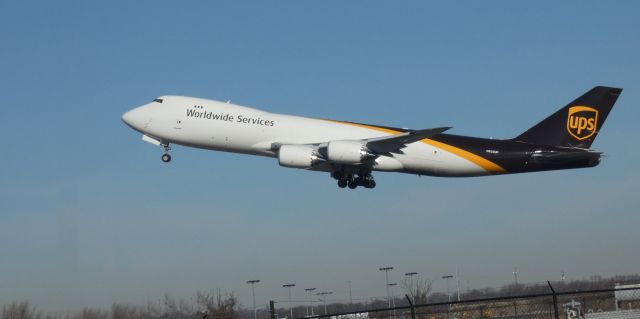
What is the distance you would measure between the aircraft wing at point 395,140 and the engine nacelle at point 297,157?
2.93 meters

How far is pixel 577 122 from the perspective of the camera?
1964 inches

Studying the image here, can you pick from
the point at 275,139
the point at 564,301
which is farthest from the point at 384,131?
the point at 564,301

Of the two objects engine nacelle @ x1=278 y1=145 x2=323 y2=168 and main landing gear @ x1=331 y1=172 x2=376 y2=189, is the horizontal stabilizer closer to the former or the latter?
main landing gear @ x1=331 y1=172 x2=376 y2=189

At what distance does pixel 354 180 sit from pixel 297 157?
14.7 feet

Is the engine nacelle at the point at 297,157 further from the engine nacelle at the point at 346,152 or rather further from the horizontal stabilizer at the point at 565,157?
the horizontal stabilizer at the point at 565,157

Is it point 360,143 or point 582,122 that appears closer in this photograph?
point 360,143

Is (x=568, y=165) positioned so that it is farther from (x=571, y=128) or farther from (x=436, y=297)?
(x=436, y=297)

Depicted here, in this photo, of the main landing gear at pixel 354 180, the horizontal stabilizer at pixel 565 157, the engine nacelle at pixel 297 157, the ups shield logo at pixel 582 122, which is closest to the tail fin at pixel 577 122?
the ups shield logo at pixel 582 122

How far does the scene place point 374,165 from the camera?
48.4 meters

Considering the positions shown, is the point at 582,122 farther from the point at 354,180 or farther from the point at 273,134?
the point at 273,134

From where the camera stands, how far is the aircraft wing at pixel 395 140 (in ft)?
150

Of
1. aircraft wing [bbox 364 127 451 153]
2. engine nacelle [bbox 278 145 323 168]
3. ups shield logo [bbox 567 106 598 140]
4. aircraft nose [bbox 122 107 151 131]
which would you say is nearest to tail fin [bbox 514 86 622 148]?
ups shield logo [bbox 567 106 598 140]

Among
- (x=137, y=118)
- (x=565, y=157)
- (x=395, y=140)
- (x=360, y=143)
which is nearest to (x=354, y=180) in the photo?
(x=360, y=143)

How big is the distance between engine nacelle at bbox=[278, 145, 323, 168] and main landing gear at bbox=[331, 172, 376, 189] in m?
2.90
